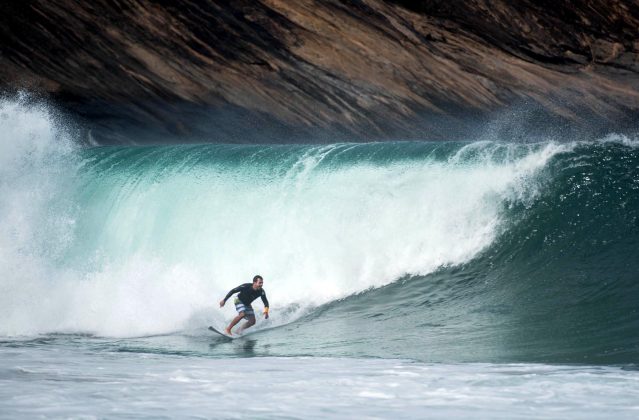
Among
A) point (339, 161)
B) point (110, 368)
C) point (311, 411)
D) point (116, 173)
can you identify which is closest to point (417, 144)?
point (339, 161)

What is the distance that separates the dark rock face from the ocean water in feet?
3.56

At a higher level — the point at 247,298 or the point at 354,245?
the point at 354,245

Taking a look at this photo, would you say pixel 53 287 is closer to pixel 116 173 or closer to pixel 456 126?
pixel 116 173

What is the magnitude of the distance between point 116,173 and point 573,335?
37.8 ft

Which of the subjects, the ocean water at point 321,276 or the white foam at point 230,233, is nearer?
the ocean water at point 321,276

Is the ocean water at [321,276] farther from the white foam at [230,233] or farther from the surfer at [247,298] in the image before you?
the surfer at [247,298]

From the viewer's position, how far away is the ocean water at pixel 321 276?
608 cm

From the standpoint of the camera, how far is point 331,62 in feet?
49.2

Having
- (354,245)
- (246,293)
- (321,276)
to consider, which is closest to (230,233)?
(321,276)

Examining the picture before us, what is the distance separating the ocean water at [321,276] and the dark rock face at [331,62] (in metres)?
1.08

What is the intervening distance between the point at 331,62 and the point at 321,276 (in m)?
4.78

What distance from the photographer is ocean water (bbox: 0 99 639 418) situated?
608cm

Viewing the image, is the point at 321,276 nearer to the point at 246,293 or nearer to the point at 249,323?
the point at 246,293

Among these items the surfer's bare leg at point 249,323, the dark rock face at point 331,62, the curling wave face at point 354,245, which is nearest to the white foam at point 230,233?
the curling wave face at point 354,245
